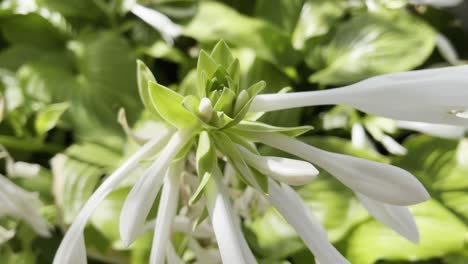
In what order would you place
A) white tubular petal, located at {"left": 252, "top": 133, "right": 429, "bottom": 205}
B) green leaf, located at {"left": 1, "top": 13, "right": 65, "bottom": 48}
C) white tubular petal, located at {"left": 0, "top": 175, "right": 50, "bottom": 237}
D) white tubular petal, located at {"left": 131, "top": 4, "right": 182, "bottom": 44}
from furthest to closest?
green leaf, located at {"left": 1, "top": 13, "right": 65, "bottom": 48} → white tubular petal, located at {"left": 131, "top": 4, "right": 182, "bottom": 44} → white tubular petal, located at {"left": 0, "top": 175, "right": 50, "bottom": 237} → white tubular petal, located at {"left": 252, "top": 133, "right": 429, "bottom": 205}

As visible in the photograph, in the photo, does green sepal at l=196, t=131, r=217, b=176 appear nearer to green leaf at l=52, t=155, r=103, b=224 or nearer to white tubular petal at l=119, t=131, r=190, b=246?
white tubular petal at l=119, t=131, r=190, b=246

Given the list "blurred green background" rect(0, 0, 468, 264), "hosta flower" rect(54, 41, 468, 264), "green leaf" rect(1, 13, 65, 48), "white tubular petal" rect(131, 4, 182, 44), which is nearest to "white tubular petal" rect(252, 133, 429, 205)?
"hosta flower" rect(54, 41, 468, 264)

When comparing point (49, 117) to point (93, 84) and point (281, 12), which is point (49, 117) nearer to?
point (93, 84)

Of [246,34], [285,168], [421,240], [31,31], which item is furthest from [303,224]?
[31,31]

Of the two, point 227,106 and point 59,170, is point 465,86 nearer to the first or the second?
point 227,106

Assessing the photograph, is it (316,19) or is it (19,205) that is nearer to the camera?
(19,205)

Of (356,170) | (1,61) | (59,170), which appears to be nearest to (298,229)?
(356,170)
